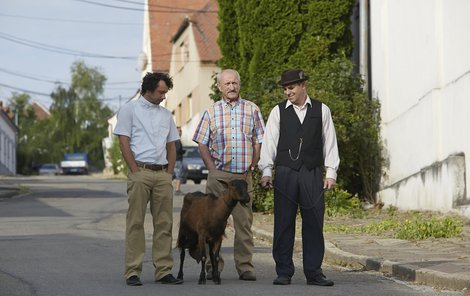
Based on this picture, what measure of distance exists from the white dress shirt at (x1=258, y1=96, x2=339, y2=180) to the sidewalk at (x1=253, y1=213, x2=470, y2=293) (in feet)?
4.65

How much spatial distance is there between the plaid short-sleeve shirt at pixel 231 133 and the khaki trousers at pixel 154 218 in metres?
0.63

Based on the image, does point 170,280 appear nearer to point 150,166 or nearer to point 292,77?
point 150,166

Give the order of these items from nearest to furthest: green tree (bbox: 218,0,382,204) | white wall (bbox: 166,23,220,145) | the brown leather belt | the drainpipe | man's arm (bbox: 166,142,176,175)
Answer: the brown leather belt → man's arm (bbox: 166,142,176,175) → green tree (bbox: 218,0,382,204) → the drainpipe → white wall (bbox: 166,23,220,145)

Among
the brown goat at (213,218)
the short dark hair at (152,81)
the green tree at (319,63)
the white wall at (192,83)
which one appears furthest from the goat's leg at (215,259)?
the white wall at (192,83)

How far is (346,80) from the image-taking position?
19.9m

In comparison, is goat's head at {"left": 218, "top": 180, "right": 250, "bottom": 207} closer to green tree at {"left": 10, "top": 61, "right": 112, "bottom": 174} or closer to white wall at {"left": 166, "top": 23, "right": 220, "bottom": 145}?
white wall at {"left": 166, "top": 23, "right": 220, "bottom": 145}

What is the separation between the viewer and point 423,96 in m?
17.9

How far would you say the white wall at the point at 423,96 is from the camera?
1592cm

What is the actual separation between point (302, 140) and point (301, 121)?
186 millimetres

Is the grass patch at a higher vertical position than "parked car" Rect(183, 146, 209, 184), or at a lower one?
lower

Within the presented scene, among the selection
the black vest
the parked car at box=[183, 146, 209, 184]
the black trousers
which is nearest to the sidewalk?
the black trousers

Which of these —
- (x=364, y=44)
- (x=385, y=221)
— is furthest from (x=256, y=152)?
(x=364, y=44)

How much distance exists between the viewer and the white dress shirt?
9.85 meters

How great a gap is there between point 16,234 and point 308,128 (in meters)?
7.32
